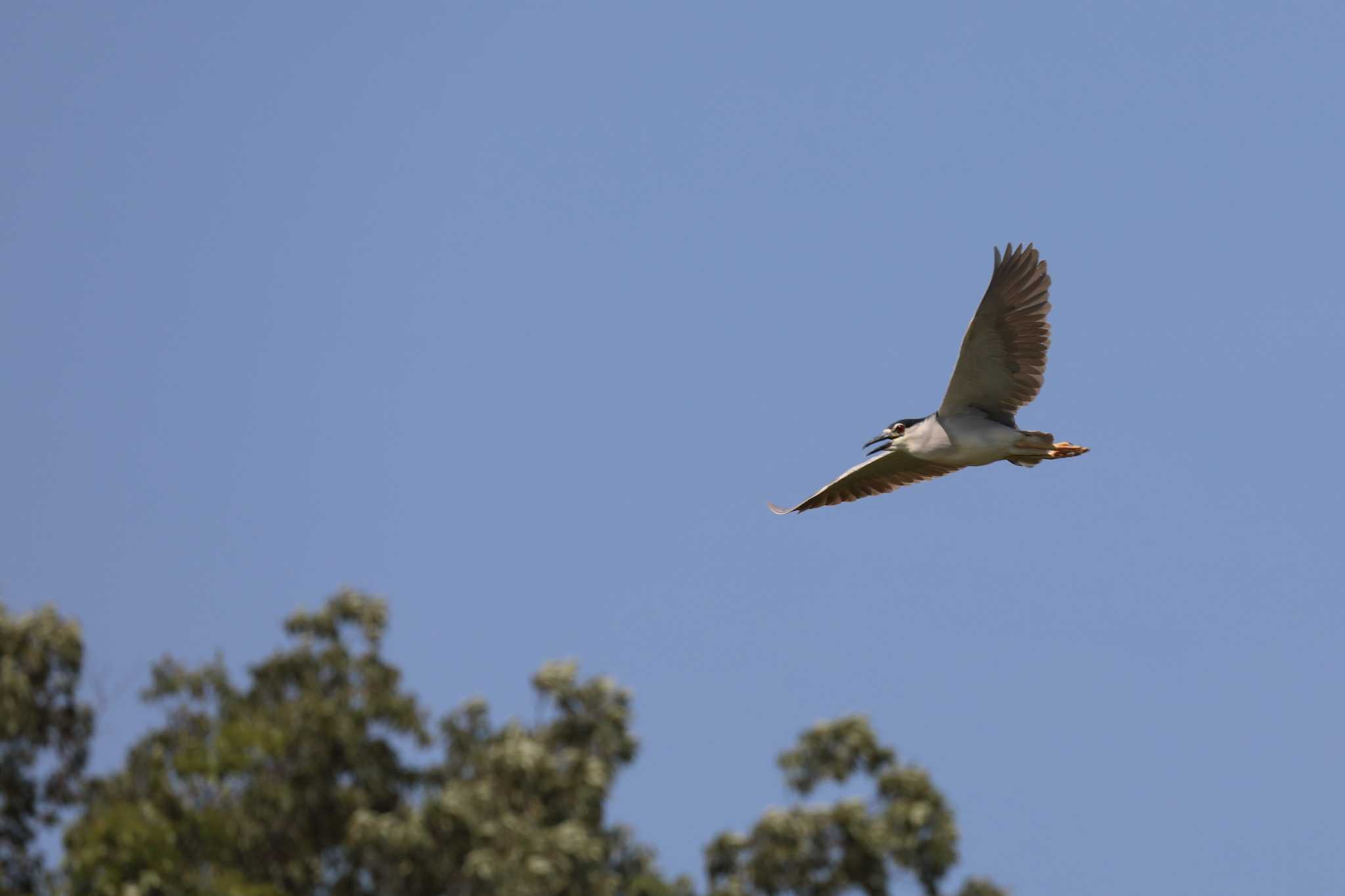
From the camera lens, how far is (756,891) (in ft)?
79.7

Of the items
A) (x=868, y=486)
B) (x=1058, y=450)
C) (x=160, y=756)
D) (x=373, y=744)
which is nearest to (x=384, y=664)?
(x=373, y=744)

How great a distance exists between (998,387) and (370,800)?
370 inches

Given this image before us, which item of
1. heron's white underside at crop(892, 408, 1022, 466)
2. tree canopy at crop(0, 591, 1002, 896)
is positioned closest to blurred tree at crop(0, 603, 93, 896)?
tree canopy at crop(0, 591, 1002, 896)

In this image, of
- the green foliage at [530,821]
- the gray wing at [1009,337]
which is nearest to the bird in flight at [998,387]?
the gray wing at [1009,337]

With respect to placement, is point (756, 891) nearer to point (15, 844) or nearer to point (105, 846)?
point (105, 846)

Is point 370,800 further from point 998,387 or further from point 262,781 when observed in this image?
point 998,387

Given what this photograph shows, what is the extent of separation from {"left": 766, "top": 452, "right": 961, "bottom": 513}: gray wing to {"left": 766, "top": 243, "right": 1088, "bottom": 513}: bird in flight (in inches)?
25.9

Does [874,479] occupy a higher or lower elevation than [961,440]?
higher

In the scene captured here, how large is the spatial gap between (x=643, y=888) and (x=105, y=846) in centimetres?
591

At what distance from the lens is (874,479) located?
2434 centimetres

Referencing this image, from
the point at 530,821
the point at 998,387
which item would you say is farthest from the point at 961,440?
the point at 530,821

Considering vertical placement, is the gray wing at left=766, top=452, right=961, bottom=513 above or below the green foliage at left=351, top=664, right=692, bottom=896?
above

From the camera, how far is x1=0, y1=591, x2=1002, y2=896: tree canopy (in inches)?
952

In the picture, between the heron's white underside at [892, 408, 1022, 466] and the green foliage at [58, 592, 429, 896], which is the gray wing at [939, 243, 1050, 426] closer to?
the heron's white underside at [892, 408, 1022, 466]
